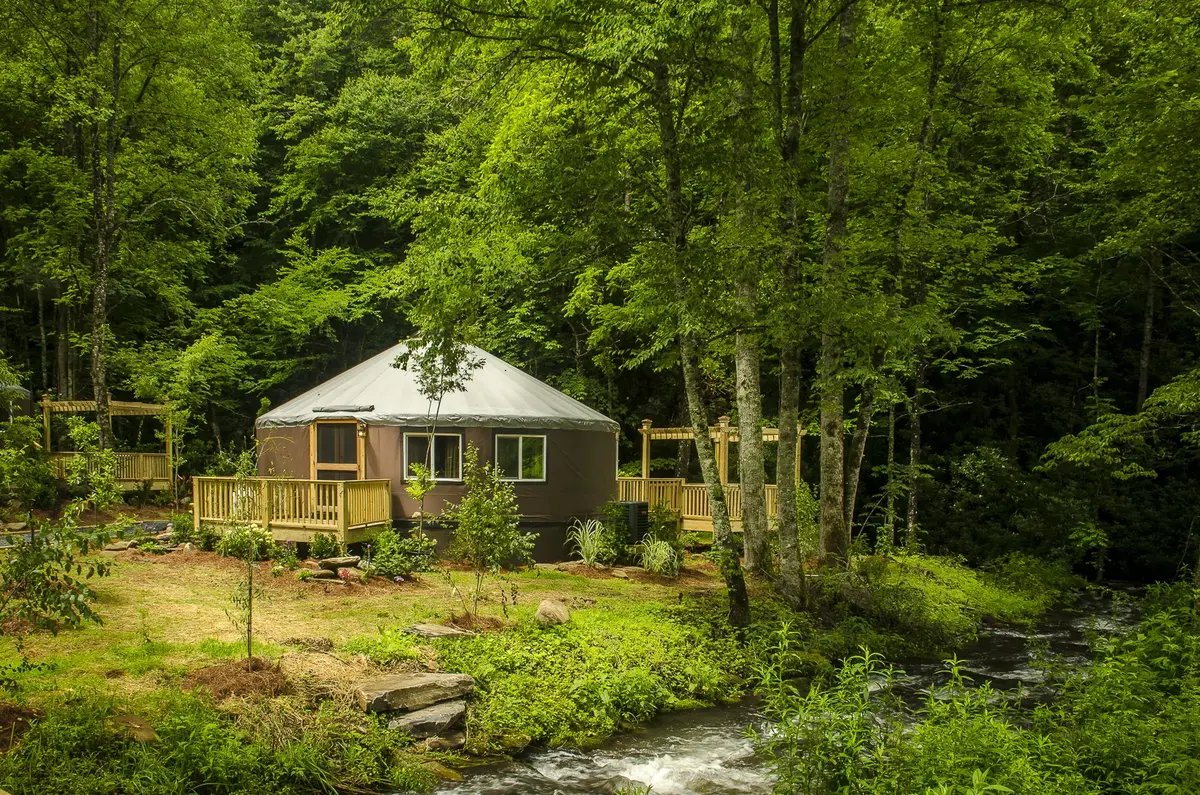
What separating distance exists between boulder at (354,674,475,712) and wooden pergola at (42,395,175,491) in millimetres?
11815

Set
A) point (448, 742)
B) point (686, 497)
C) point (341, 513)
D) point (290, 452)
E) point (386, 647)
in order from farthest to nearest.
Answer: point (686, 497), point (290, 452), point (341, 513), point (386, 647), point (448, 742)

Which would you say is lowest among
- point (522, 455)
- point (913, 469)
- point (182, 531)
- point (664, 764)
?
point (664, 764)

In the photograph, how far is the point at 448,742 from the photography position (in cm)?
589

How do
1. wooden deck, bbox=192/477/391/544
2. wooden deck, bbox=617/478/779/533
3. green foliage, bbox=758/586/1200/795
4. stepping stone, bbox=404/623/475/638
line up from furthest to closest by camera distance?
wooden deck, bbox=617/478/779/533, wooden deck, bbox=192/477/391/544, stepping stone, bbox=404/623/475/638, green foliage, bbox=758/586/1200/795

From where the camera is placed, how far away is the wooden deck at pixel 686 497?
47.9 feet

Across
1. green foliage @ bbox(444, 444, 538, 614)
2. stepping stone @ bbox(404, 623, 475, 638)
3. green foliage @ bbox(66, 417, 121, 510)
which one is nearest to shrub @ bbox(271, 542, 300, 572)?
green foliage @ bbox(444, 444, 538, 614)

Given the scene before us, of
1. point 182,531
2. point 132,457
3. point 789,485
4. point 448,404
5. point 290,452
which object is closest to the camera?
point 789,485

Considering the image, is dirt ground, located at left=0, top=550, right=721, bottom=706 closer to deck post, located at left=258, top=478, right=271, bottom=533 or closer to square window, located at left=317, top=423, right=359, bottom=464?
deck post, located at left=258, top=478, right=271, bottom=533

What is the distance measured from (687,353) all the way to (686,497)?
6.98 m

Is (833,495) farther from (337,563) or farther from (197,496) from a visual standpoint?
(197,496)

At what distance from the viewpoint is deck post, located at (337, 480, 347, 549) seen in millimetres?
11000

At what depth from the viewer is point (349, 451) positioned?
13.9m

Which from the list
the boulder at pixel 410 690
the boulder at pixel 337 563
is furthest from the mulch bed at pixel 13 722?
the boulder at pixel 337 563

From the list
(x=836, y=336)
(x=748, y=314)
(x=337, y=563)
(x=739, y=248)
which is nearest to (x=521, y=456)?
(x=337, y=563)
